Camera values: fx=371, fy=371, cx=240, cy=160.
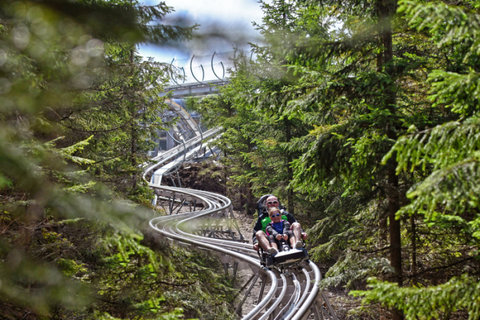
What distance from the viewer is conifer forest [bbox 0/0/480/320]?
2074mm

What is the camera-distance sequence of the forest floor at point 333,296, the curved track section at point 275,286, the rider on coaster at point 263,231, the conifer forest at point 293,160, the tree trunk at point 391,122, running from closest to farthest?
the conifer forest at point 293,160 → the tree trunk at point 391,122 → the curved track section at point 275,286 → the rider on coaster at point 263,231 → the forest floor at point 333,296

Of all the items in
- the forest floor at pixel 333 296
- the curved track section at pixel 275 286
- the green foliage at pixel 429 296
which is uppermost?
the green foliage at pixel 429 296

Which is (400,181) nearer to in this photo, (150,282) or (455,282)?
(455,282)

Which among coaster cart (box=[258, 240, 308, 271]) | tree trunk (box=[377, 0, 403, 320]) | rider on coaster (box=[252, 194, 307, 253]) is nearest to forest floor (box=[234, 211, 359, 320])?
coaster cart (box=[258, 240, 308, 271])

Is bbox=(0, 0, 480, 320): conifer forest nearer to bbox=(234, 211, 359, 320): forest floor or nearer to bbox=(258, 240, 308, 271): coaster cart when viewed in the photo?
bbox=(234, 211, 359, 320): forest floor

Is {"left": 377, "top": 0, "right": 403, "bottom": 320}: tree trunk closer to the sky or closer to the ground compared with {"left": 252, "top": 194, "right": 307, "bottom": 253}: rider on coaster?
closer to the sky

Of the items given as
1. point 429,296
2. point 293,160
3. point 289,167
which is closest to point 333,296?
point 289,167

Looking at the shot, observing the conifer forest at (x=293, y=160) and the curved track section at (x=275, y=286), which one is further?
the curved track section at (x=275, y=286)

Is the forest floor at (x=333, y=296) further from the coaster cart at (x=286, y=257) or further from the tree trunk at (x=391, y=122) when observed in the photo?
the tree trunk at (x=391, y=122)

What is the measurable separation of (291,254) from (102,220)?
6597 mm

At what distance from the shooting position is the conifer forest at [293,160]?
6.81 feet

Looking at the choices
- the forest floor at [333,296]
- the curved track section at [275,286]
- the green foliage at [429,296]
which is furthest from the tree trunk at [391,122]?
the green foliage at [429,296]

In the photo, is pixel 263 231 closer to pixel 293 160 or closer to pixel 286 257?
pixel 286 257

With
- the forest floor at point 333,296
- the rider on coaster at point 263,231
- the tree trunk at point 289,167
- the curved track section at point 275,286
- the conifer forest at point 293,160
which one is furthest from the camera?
the tree trunk at point 289,167
